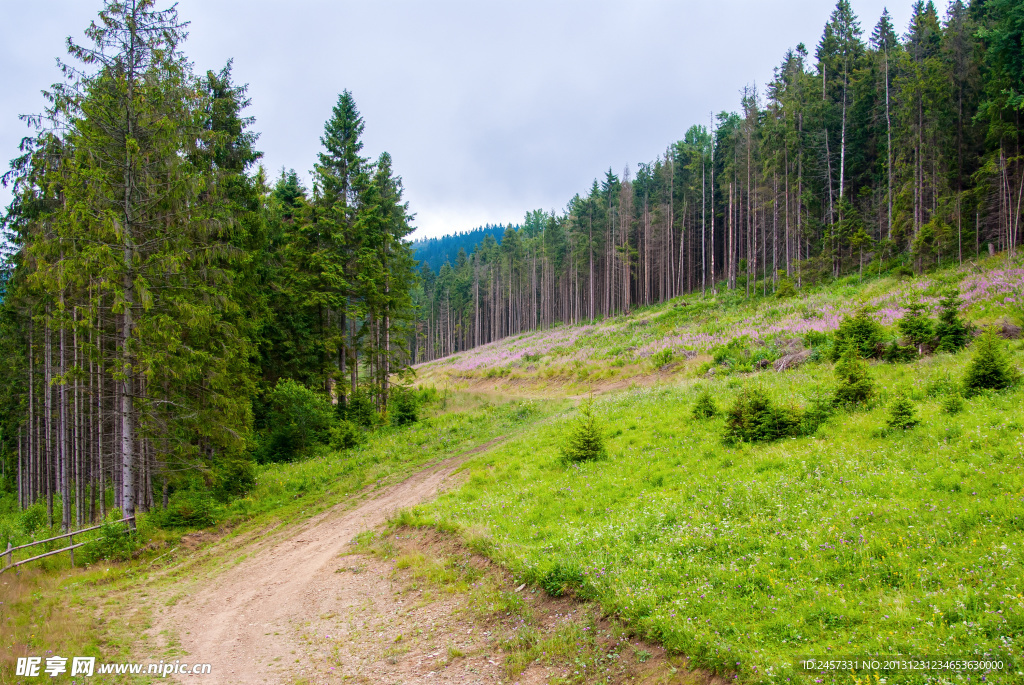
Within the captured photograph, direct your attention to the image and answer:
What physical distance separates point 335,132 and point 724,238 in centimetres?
5788

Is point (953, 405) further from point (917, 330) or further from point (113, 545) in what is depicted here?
point (113, 545)

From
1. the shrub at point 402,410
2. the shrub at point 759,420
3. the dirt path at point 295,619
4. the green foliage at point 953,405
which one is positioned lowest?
the dirt path at point 295,619

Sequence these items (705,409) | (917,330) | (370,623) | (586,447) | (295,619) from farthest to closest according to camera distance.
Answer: (917,330)
(705,409)
(586,447)
(295,619)
(370,623)

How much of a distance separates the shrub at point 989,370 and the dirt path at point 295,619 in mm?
11795

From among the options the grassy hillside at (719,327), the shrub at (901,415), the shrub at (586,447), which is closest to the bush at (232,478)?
the shrub at (586,447)

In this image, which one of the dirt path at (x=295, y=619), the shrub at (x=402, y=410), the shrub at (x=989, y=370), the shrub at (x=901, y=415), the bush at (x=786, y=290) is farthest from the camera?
the bush at (x=786, y=290)

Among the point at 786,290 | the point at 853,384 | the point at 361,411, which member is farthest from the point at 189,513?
the point at 786,290

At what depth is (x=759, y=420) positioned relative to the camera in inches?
480

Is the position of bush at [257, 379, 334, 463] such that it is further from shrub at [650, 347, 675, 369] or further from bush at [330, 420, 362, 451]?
shrub at [650, 347, 675, 369]

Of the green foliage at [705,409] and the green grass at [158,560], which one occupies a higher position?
the green foliage at [705,409]

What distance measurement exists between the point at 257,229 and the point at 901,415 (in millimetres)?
23533

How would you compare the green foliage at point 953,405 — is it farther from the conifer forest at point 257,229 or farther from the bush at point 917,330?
the conifer forest at point 257,229

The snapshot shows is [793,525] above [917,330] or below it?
below

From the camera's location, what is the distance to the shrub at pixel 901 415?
10.0 metres
